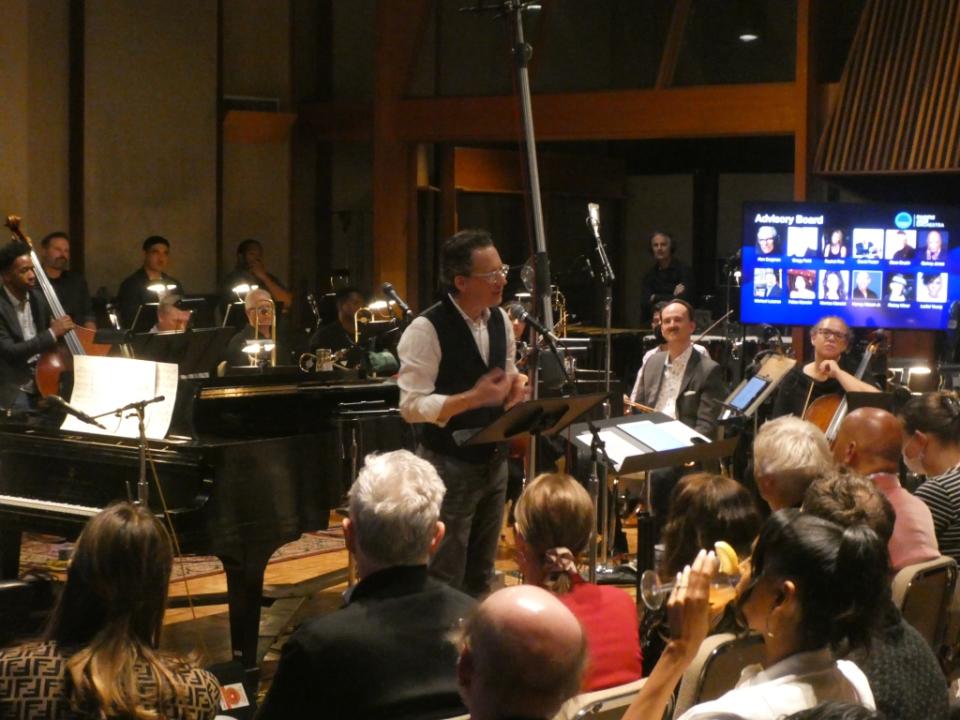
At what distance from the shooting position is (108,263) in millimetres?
10680

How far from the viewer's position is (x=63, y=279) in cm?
887

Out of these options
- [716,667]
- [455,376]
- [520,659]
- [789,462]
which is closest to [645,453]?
[455,376]

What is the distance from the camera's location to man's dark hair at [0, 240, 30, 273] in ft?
21.6

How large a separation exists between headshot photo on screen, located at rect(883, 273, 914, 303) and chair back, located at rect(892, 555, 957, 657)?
5.49 m

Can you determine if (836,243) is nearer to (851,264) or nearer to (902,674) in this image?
(851,264)

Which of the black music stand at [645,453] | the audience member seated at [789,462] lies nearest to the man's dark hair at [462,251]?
the black music stand at [645,453]

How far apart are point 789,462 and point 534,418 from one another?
909 millimetres

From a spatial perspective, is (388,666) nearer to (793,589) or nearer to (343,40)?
(793,589)

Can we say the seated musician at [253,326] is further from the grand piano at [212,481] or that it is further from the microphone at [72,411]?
the microphone at [72,411]

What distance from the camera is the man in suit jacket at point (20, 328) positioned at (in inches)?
255

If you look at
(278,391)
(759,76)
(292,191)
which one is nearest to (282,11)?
(292,191)

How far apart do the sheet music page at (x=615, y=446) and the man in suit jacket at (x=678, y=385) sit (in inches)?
68.7

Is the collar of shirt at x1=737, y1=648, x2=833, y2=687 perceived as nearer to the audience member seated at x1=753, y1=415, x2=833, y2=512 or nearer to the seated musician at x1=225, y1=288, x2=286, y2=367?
the audience member seated at x1=753, y1=415, x2=833, y2=512

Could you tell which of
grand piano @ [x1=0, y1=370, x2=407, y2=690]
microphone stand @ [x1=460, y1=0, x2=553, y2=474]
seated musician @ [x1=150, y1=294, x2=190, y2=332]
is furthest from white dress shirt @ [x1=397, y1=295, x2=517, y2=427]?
seated musician @ [x1=150, y1=294, x2=190, y2=332]
